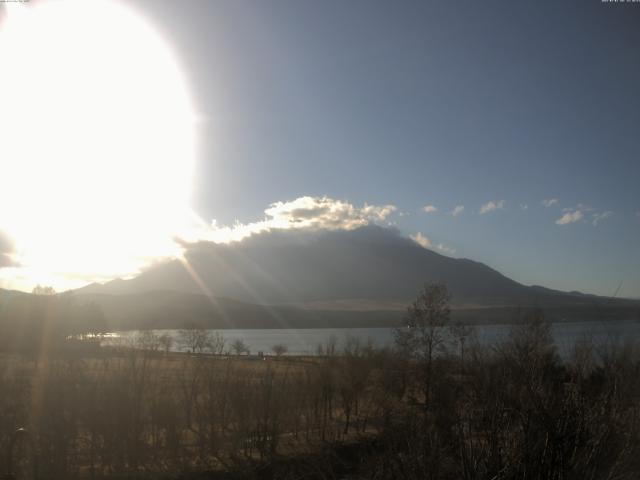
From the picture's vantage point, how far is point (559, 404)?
6.59 m

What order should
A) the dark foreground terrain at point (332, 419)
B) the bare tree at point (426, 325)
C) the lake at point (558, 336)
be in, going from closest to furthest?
1. the dark foreground terrain at point (332, 419)
2. the lake at point (558, 336)
3. the bare tree at point (426, 325)

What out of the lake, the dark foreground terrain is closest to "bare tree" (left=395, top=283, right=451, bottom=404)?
the lake

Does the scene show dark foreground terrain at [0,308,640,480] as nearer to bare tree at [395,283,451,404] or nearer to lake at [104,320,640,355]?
lake at [104,320,640,355]

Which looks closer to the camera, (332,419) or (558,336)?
(332,419)

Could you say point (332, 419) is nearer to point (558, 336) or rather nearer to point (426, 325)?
point (426, 325)

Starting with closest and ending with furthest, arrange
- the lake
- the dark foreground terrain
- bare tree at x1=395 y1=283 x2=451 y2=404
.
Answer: the dark foreground terrain
the lake
bare tree at x1=395 y1=283 x2=451 y2=404

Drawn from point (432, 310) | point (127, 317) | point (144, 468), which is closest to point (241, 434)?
point (144, 468)

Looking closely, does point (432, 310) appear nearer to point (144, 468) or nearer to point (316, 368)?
point (316, 368)

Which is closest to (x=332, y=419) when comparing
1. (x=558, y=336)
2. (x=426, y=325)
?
(x=426, y=325)

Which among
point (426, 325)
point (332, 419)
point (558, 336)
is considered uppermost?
point (426, 325)

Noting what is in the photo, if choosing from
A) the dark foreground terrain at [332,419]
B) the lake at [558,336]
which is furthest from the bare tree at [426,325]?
the dark foreground terrain at [332,419]

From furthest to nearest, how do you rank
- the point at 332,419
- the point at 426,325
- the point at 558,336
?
1. the point at 558,336
2. the point at 426,325
3. the point at 332,419

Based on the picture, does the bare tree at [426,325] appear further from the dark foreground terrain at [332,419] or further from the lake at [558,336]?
the dark foreground terrain at [332,419]

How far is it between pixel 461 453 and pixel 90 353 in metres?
47.4
